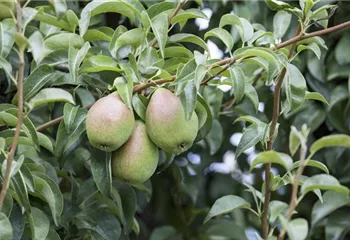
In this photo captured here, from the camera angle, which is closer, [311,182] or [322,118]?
[311,182]

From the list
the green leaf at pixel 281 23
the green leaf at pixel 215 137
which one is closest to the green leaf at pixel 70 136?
the green leaf at pixel 281 23

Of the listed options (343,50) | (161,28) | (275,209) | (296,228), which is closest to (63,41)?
(161,28)

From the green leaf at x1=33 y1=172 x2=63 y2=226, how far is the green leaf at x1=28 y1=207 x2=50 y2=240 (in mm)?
17

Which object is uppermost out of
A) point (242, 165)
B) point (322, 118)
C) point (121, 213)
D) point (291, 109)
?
point (291, 109)

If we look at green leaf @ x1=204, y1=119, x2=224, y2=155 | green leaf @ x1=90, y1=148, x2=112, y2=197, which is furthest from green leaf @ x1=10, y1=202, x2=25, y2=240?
green leaf @ x1=204, y1=119, x2=224, y2=155

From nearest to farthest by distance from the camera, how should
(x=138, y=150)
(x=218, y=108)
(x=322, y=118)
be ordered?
(x=138, y=150) < (x=218, y=108) < (x=322, y=118)

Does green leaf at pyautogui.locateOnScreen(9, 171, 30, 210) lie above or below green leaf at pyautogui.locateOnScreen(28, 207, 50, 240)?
above

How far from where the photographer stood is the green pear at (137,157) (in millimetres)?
1004

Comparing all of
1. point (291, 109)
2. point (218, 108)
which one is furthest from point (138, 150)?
point (218, 108)

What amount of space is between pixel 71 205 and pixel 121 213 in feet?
0.39

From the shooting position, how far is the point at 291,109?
42.5 inches

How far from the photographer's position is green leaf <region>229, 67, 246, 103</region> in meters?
0.99

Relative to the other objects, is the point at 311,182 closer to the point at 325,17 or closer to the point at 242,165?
the point at 325,17

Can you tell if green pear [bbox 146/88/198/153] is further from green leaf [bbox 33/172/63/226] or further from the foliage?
green leaf [bbox 33/172/63/226]
